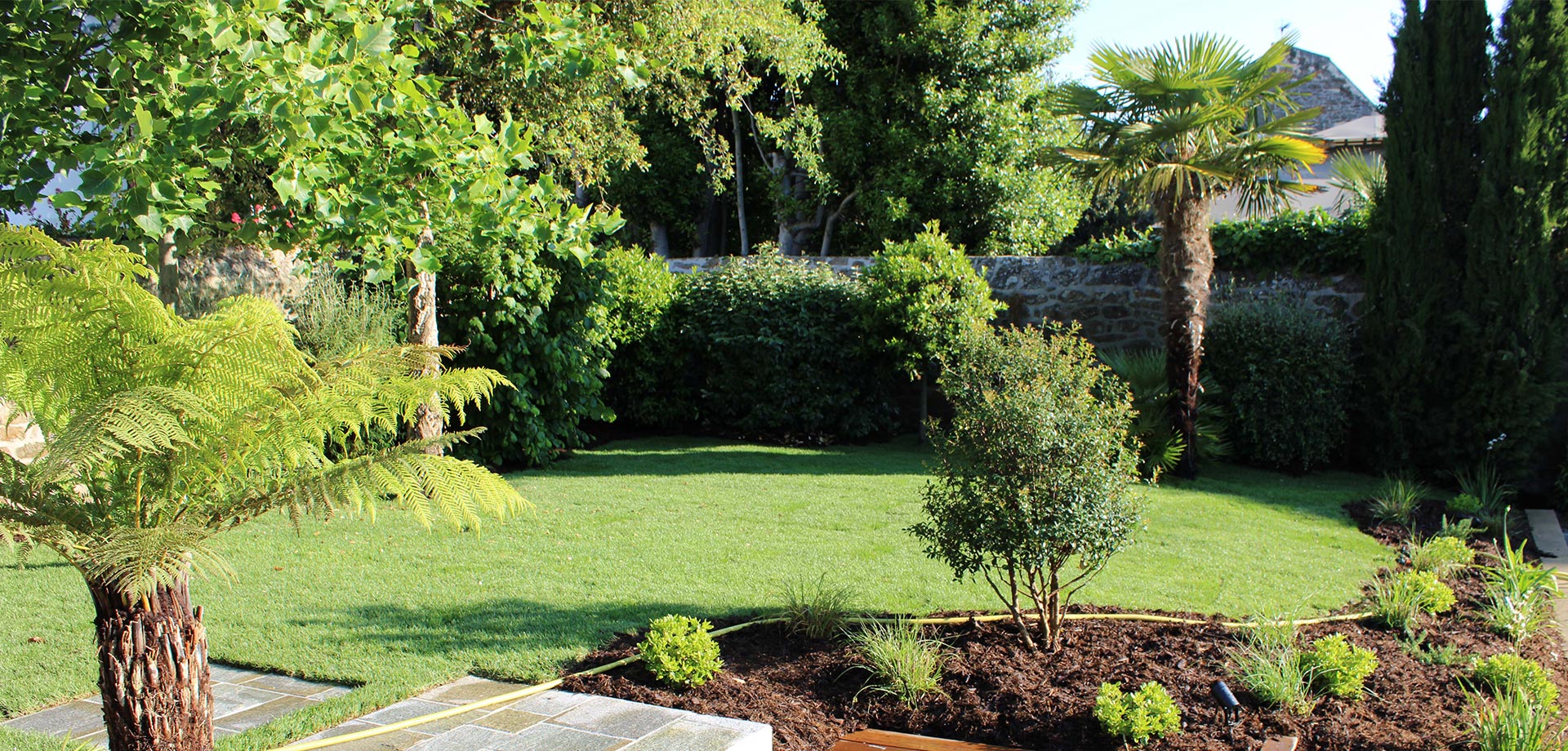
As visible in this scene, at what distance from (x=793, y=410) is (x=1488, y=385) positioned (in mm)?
6387

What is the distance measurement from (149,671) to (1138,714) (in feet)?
10.2

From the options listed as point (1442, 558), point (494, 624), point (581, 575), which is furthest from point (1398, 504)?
point (494, 624)

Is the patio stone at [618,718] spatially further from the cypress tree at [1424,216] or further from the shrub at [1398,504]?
the cypress tree at [1424,216]

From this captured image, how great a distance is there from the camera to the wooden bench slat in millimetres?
3621

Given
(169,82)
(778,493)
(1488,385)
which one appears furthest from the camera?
(1488,385)

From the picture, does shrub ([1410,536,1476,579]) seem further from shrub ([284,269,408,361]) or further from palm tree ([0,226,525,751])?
shrub ([284,269,408,361])

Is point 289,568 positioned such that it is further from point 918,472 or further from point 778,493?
point 918,472

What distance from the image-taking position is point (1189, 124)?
8.55 metres

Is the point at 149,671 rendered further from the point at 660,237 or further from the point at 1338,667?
the point at 660,237

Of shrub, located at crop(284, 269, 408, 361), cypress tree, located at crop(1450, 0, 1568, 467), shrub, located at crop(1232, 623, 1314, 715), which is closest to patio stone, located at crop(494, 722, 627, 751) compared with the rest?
shrub, located at crop(1232, 623, 1314, 715)

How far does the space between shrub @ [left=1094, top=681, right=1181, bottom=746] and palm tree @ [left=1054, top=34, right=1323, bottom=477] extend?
586cm

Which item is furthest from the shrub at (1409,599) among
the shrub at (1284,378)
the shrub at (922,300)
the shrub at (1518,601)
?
the shrub at (922,300)

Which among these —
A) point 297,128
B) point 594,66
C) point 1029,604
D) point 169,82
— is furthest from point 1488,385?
point 169,82

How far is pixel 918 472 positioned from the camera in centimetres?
923
